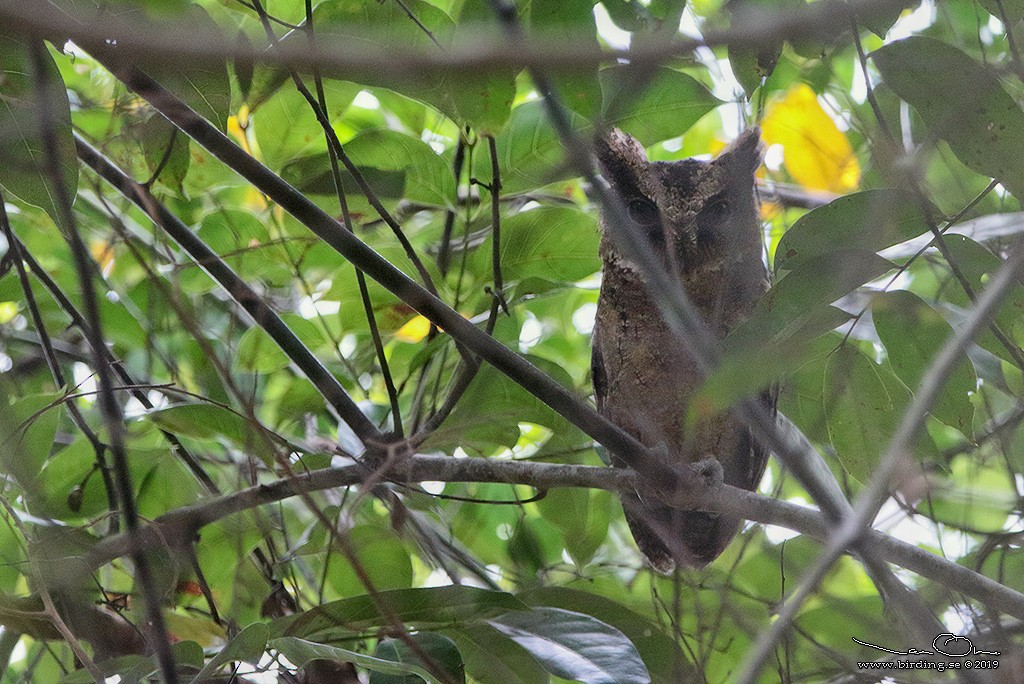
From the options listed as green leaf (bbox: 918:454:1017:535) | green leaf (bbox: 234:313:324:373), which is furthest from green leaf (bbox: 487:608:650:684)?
green leaf (bbox: 234:313:324:373)

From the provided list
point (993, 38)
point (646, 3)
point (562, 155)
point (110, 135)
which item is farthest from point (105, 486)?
point (993, 38)

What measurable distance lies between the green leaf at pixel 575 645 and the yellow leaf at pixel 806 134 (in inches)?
44.1

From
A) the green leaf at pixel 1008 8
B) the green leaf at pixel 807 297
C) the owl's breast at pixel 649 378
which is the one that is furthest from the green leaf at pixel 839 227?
the owl's breast at pixel 649 378

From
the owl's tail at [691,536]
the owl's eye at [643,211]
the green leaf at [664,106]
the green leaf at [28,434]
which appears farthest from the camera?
the owl's eye at [643,211]

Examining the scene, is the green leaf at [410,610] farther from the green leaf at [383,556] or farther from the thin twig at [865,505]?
the thin twig at [865,505]

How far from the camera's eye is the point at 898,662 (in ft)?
3.19

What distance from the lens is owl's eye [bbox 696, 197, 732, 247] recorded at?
1.70m

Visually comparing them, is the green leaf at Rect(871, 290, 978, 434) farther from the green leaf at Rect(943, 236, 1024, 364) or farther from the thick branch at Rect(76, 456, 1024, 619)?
the thick branch at Rect(76, 456, 1024, 619)

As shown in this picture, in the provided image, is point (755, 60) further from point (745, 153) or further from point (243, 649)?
point (243, 649)

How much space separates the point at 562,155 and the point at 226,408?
0.57m

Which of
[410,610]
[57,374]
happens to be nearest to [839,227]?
[410,610]

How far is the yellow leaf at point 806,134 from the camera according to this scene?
1780mm

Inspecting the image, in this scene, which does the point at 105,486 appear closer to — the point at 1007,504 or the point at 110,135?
the point at 110,135

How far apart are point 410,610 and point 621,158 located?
0.98 meters
